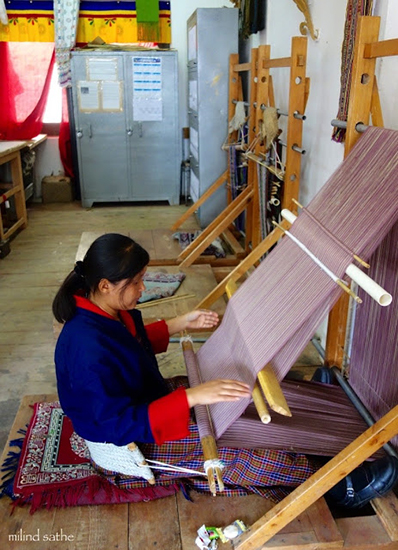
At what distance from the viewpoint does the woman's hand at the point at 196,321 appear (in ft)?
5.78

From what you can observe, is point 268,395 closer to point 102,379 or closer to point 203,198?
point 102,379

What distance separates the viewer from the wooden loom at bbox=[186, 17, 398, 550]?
1.27 metres

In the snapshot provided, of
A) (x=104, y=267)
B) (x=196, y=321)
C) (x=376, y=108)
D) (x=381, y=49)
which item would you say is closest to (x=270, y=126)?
(x=376, y=108)

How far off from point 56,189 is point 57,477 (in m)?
5.07

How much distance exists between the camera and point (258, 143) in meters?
3.19

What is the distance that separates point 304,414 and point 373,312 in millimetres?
400

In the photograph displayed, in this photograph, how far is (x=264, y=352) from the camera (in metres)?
1.38

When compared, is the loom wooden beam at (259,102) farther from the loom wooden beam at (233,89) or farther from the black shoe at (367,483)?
the black shoe at (367,483)

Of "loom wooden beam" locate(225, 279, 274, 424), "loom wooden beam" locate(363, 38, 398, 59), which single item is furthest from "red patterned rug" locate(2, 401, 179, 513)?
"loom wooden beam" locate(363, 38, 398, 59)

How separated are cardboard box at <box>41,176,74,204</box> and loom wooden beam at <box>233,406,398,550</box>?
540 centimetres

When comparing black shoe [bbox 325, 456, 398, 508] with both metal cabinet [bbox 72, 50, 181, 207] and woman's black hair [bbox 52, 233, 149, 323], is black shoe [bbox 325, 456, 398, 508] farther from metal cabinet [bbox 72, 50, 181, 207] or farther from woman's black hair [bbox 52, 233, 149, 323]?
metal cabinet [bbox 72, 50, 181, 207]

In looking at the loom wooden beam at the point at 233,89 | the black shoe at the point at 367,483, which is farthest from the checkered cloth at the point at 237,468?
the loom wooden beam at the point at 233,89

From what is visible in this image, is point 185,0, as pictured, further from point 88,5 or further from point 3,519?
point 3,519

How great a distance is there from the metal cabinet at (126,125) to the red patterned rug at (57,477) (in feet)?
14.7
